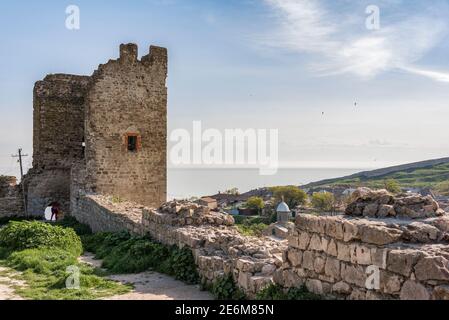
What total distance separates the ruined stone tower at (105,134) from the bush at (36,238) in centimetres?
606

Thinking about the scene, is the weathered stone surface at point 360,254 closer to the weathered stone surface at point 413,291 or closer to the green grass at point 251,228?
the weathered stone surface at point 413,291

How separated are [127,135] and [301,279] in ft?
45.4

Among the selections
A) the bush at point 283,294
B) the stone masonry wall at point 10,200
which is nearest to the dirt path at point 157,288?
the bush at point 283,294

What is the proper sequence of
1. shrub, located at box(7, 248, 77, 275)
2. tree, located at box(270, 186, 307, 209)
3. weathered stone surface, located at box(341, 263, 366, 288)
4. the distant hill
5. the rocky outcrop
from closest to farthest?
weathered stone surface, located at box(341, 263, 366, 288) → the rocky outcrop → shrub, located at box(7, 248, 77, 275) → tree, located at box(270, 186, 307, 209) → the distant hill

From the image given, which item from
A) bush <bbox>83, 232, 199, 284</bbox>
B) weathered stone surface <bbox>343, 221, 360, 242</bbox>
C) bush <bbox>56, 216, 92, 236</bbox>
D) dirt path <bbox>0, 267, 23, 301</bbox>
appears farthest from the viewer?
bush <bbox>56, 216, 92, 236</bbox>

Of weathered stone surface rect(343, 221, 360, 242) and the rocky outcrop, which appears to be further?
the rocky outcrop

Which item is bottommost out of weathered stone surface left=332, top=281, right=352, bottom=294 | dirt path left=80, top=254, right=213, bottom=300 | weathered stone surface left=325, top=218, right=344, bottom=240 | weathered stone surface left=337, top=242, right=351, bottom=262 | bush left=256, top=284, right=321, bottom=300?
dirt path left=80, top=254, right=213, bottom=300

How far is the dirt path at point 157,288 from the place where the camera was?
6594 mm

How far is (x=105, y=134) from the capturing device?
17.8m

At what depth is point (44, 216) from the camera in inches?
790

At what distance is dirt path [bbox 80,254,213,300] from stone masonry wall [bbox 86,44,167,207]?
10109mm

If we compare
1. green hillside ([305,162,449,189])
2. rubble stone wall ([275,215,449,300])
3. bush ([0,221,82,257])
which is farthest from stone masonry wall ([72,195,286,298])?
green hillside ([305,162,449,189])

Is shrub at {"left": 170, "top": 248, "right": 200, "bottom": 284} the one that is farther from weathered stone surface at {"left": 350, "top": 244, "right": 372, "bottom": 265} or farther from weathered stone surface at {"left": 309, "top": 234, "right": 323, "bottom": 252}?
weathered stone surface at {"left": 350, "top": 244, "right": 372, "bottom": 265}

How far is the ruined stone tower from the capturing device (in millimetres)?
17641
